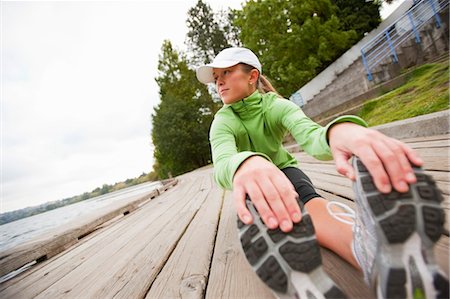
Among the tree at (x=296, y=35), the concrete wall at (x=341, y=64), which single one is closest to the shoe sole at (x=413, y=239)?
the concrete wall at (x=341, y=64)

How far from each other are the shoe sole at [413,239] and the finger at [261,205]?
215mm

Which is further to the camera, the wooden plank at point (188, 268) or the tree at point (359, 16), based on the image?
the tree at point (359, 16)

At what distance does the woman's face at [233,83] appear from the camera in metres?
1.40

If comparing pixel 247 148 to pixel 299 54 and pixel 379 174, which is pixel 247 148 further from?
pixel 299 54

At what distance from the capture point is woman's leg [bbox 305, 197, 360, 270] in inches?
33.3

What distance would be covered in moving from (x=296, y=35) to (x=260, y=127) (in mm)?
12601

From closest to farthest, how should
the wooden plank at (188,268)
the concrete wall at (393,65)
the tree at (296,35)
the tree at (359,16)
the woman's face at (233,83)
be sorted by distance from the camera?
1. the wooden plank at (188,268)
2. the woman's face at (233,83)
3. the concrete wall at (393,65)
4. the tree at (296,35)
5. the tree at (359,16)

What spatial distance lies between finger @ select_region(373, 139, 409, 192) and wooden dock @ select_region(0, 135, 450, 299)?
0.38 metres

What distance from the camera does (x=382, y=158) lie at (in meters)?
0.54

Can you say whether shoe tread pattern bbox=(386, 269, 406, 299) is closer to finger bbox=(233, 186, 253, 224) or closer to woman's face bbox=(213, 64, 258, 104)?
finger bbox=(233, 186, 253, 224)

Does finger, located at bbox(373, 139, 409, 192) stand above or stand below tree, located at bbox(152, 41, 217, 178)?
below

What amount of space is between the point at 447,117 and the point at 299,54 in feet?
38.8

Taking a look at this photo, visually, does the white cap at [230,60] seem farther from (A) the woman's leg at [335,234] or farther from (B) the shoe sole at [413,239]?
(B) the shoe sole at [413,239]

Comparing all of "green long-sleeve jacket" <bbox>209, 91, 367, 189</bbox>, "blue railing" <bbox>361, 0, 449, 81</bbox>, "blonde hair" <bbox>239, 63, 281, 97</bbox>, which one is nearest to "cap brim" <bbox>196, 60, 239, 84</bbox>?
"blonde hair" <bbox>239, 63, 281, 97</bbox>
